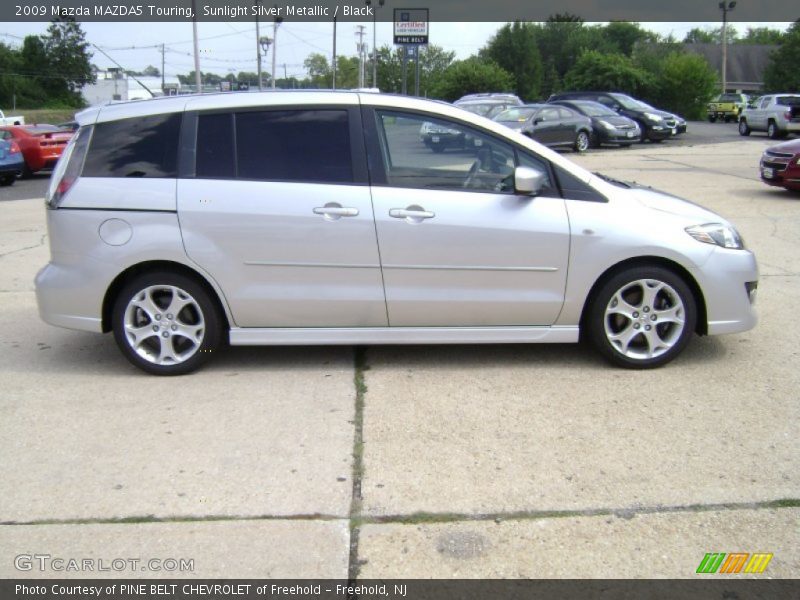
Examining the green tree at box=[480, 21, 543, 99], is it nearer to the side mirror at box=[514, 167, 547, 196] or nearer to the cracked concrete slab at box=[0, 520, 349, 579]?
the side mirror at box=[514, 167, 547, 196]

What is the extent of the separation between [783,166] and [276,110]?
1068cm

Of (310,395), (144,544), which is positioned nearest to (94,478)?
(144,544)

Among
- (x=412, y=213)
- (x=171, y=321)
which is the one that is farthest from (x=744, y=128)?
(x=171, y=321)

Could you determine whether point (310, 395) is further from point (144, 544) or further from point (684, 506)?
point (684, 506)

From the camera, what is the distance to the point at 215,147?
201 inches

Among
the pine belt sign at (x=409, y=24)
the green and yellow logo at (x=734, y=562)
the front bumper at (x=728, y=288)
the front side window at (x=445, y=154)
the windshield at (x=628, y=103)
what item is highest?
the pine belt sign at (x=409, y=24)

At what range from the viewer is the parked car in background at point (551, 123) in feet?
78.0

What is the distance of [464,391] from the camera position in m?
4.85

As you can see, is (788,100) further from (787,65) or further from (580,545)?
(580,545)

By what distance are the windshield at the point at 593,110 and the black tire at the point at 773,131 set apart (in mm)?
Result: 7854

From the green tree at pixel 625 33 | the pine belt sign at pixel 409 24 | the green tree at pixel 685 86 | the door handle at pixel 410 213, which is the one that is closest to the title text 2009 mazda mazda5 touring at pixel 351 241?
the door handle at pixel 410 213

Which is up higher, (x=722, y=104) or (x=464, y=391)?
(x=722, y=104)

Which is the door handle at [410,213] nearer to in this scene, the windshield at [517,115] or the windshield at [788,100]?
the windshield at [517,115]
